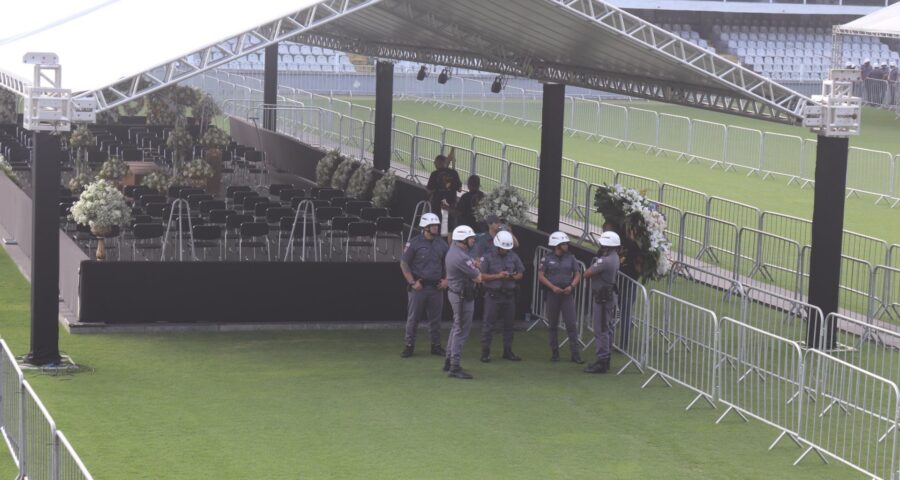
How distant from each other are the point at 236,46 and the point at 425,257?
320 centimetres

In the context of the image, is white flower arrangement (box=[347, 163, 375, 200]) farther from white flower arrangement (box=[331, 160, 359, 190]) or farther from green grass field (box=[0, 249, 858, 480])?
green grass field (box=[0, 249, 858, 480])

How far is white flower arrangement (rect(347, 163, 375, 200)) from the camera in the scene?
27.1m

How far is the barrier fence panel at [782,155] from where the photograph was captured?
3328cm

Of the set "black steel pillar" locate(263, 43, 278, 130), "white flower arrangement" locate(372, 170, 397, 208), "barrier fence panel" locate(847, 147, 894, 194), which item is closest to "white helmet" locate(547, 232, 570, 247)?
"white flower arrangement" locate(372, 170, 397, 208)

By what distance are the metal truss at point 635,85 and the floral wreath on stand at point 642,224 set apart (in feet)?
6.60

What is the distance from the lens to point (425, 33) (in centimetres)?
2508

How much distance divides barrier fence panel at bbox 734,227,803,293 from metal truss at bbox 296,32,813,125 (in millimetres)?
2022

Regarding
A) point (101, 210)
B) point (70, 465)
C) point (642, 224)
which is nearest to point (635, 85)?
point (642, 224)

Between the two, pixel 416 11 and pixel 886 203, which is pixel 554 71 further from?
pixel 886 203

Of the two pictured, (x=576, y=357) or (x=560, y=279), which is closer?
(x=560, y=279)

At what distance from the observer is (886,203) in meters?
29.5

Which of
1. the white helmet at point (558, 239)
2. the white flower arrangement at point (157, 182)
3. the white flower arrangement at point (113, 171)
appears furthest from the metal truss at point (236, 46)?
the white flower arrangement at point (113, 171)

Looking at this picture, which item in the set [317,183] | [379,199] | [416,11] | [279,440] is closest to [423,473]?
[279,440]

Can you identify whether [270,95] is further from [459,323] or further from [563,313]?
[459,323]
